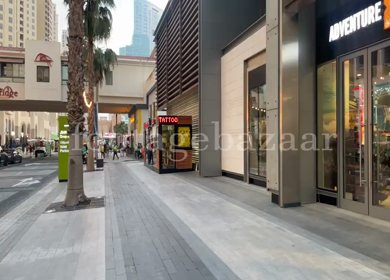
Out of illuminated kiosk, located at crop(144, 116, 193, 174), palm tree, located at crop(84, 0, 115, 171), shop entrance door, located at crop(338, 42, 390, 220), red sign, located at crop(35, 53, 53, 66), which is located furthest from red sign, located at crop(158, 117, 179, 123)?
red sign, located at crop(35, 53, 53, 66)

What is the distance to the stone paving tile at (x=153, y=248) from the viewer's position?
3.57 meters

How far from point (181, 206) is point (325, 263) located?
395 cm

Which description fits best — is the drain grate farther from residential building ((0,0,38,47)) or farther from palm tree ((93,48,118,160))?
residential building ((0,0,38,47))

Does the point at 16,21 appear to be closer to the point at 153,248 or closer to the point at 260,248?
the point at 153,248

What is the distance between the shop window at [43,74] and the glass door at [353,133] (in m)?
27.3

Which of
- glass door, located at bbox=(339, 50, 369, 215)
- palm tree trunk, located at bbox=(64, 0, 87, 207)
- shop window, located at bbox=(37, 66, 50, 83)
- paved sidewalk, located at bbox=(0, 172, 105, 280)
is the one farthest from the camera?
shop window, located at bbox=(37, 66, 50, 83)

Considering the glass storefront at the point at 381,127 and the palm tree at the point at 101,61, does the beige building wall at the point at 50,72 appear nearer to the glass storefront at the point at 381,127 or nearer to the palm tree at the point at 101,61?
the palm tree at the point at 101,61

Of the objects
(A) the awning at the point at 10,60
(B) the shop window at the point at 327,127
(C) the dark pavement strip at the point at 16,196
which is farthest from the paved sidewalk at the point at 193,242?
(A) the awning at the point at 10,60

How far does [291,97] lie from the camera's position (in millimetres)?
6836

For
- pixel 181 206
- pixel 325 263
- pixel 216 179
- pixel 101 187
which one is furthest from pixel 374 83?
pixel 101 187

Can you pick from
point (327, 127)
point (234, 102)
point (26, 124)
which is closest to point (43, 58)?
point (234, 102)

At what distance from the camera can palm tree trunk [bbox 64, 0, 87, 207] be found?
7.52m

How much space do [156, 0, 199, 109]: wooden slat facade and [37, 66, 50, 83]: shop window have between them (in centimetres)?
1201

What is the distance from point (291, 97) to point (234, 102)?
15.4 feet
